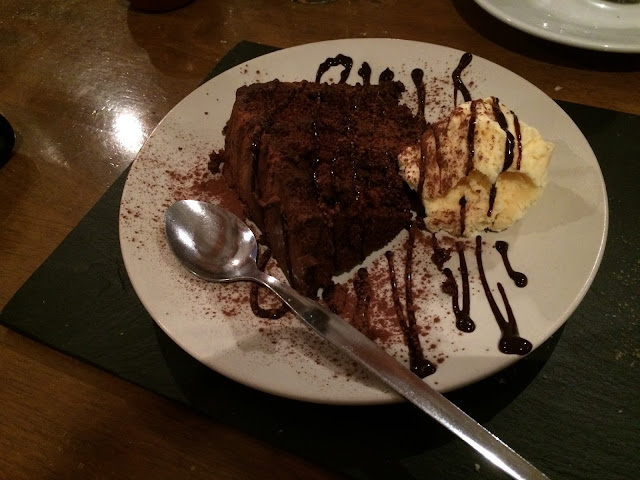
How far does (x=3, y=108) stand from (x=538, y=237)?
2302mm

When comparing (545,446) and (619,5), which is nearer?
(545,446)

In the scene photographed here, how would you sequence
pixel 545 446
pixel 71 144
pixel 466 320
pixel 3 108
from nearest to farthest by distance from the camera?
pixel 545 446
pixel 466 320
pixel 71 144
pixel 3 108

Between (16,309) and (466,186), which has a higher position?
(466,186)

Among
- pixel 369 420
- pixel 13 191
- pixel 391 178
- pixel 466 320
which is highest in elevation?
pixel 391 178

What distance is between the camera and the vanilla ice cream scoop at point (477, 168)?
55.6 inches

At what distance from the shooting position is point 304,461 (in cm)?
119

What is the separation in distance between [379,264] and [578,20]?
4.72 ft

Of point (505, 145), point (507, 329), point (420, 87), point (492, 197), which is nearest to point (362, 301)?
point (507, 329)

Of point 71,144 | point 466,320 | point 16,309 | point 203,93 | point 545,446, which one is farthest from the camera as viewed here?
point 71,144

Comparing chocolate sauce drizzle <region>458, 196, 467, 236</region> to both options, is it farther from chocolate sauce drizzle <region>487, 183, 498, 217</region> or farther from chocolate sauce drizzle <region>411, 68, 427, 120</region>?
chocolate sauce drizzle <region>411, 68, 427, 120</region>

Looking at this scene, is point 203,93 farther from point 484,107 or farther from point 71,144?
point 484,107

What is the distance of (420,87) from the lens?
1.84 metres

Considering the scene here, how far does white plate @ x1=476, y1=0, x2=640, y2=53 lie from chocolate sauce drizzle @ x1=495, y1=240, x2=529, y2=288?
0.98 meters

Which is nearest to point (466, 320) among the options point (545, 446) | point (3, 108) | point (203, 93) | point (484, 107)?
point (545, 446)
